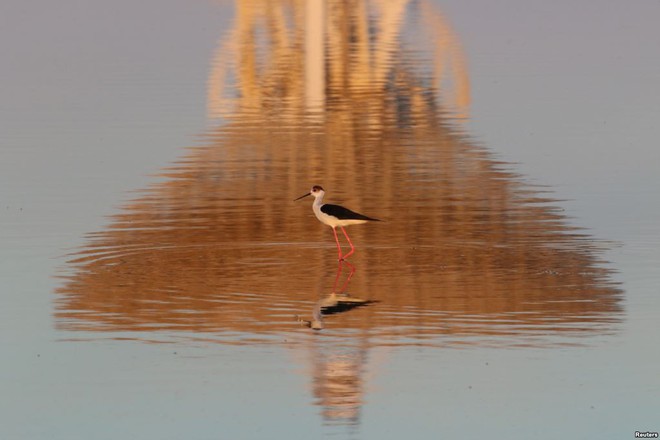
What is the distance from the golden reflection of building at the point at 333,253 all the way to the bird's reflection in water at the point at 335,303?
97 mm

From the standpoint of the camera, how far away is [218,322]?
1245 cm

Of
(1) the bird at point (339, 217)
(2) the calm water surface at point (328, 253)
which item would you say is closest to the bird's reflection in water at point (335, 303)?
(2) the calm water surface at point (328, 253)

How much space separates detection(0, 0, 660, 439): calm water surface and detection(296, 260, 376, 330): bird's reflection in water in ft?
0.14

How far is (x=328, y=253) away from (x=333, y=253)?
0.15 feet

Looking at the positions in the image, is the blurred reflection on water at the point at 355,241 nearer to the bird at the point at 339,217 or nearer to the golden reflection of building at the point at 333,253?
the golden reflection of building at the point at 333,253

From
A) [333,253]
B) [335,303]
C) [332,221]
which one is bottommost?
[335,303]

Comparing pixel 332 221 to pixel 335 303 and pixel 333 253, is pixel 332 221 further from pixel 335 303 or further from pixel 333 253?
pixel 335 303

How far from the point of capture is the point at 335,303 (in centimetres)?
1318

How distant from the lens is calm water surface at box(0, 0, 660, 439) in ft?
33.9

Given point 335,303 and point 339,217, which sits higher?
point 339,217

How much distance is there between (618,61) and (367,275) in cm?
1749

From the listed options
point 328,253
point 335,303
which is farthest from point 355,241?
point 335,303

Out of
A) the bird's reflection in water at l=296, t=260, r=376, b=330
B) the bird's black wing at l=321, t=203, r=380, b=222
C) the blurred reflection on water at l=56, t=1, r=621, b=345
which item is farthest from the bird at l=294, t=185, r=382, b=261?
the bird's reflection in water at l=296, t=260, r=376, b=330

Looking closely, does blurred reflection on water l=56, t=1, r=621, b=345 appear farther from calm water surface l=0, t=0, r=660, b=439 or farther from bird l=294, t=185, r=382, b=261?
bird l=294, t=185, r=382, b=261
